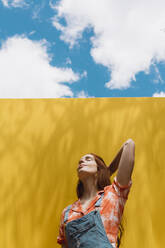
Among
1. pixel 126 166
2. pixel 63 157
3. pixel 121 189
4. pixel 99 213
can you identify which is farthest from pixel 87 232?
pixel 63 157

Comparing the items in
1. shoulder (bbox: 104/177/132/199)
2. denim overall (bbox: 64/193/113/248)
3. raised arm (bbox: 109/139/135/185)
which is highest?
raised arm (bbox: 109/139/135/185)

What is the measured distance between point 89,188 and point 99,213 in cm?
28

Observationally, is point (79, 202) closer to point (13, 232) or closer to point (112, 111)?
point (13, 232)

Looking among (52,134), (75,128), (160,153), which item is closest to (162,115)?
(160,153)

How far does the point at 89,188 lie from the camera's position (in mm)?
2066

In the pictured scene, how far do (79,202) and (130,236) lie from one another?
0.57 metres

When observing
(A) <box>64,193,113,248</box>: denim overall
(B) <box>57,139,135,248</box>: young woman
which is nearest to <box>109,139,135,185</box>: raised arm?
(B) <box>57,139,135,248</box>: young woman

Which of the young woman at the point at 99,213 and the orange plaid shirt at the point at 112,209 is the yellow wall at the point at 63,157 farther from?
the orange plaid shirt at the point at 112,209

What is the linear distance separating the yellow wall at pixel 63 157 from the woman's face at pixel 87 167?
0.45m

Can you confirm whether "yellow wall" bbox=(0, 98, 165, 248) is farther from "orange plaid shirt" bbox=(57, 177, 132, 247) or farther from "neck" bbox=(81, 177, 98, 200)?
"orange plaid shirt" bbox=(57, 177, 132, 247)

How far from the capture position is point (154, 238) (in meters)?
2.30

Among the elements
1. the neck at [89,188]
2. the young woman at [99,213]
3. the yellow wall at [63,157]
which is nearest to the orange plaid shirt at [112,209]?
the young woman at [99,213]

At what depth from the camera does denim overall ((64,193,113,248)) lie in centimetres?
171

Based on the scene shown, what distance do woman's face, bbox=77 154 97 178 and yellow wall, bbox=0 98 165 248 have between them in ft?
1.47
